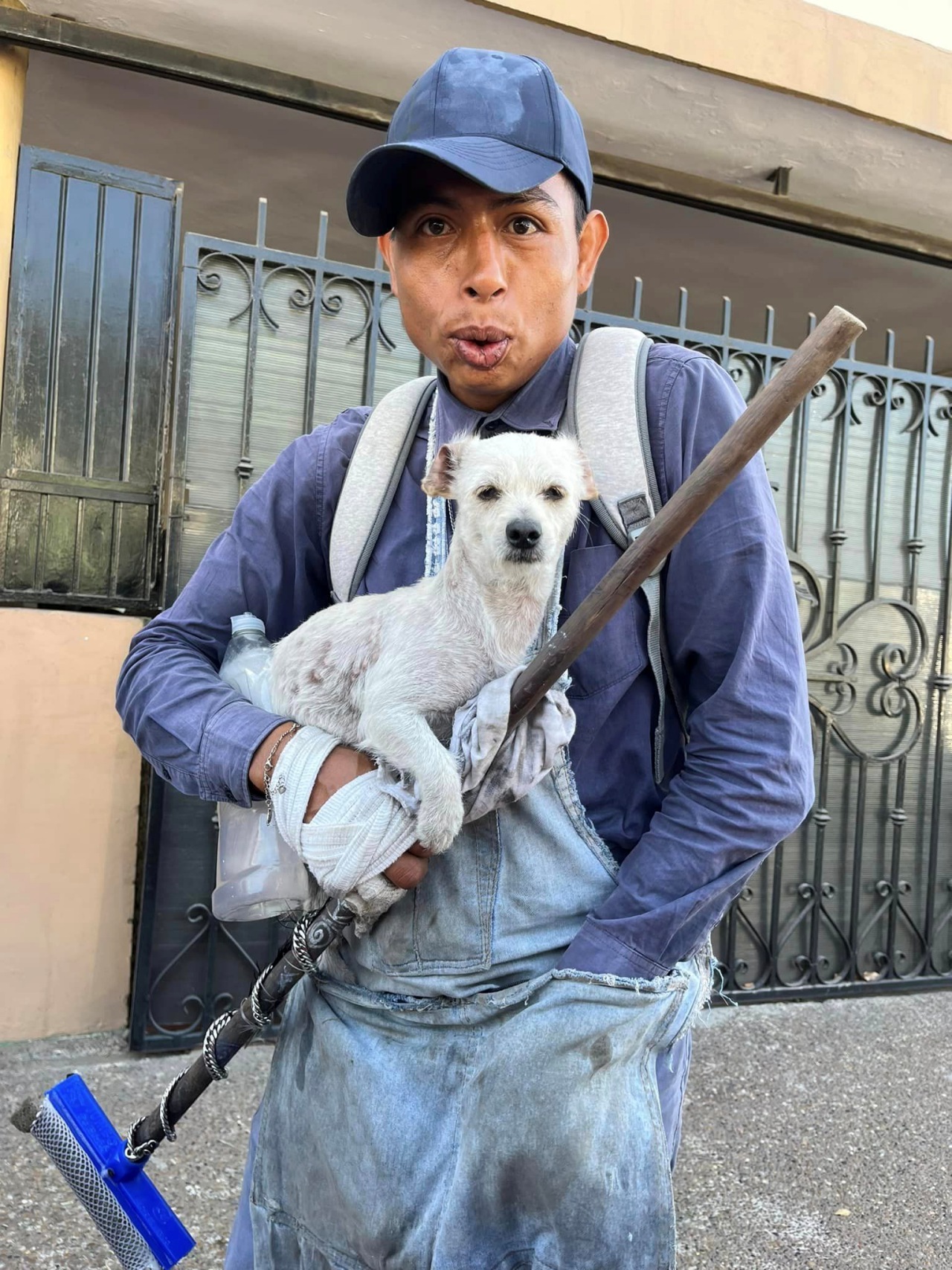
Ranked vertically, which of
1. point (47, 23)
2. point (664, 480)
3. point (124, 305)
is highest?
point (47, 23)

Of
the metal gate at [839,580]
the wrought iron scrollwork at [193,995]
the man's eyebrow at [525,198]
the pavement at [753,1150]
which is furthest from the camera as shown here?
the metal gate at [839,580]

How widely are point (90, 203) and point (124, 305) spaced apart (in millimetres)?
416

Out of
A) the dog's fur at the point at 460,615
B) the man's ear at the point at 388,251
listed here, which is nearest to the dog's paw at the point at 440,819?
the dog's fur at the point at 460,615

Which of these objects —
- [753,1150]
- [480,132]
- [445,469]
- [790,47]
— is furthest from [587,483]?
[790,47]

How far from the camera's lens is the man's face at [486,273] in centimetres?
147

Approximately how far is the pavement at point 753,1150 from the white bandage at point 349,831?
2.15 m

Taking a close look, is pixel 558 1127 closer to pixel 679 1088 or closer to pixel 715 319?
pixel 679 1088

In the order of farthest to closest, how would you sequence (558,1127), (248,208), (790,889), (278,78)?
1. (248,208)
2. (790,889)
3. (278,78)
4. (558,1127)

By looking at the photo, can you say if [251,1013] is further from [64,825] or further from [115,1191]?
[64,825]

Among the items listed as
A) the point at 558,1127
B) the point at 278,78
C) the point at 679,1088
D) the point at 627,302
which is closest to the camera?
the point at 558,1127

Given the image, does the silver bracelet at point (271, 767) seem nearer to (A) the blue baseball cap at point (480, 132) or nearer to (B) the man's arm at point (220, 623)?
(B) the man's arm at point (220, 623)

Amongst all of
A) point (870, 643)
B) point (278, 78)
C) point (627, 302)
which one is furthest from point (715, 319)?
point (278, 78)

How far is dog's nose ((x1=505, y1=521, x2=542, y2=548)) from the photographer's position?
1.39 metres

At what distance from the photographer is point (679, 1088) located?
1.56 meters
